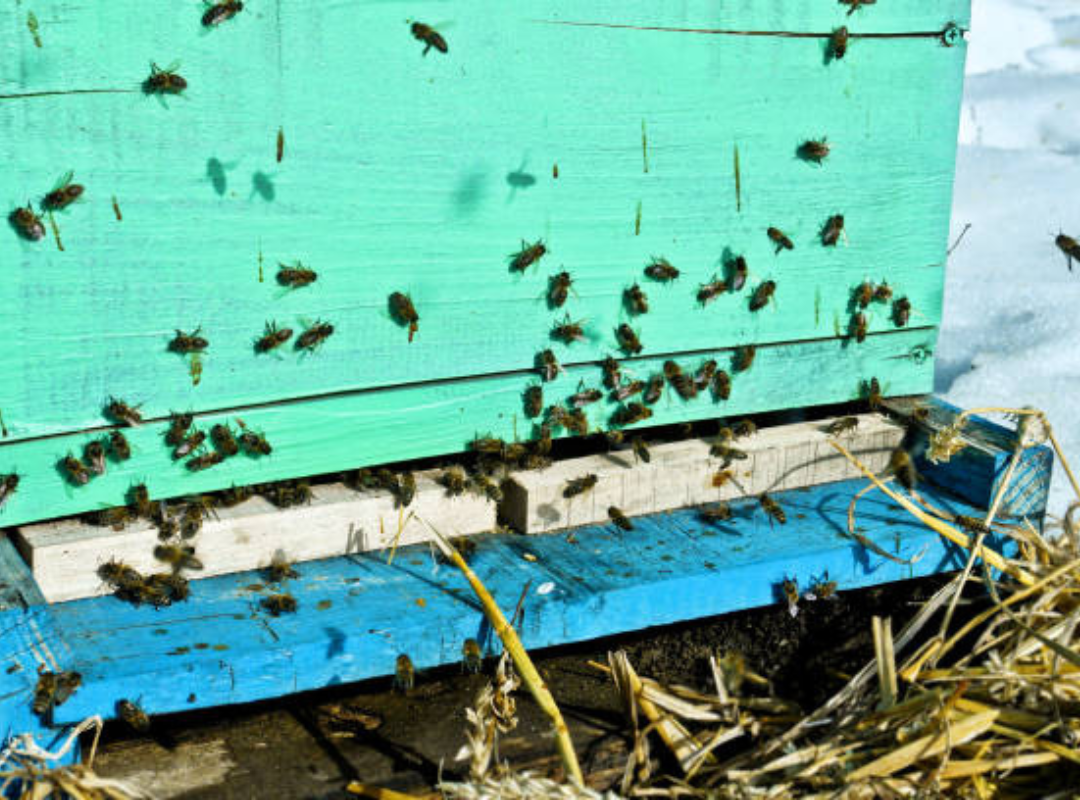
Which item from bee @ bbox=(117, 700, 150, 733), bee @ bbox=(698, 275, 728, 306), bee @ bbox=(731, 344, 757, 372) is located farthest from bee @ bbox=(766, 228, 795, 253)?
bee @ bbox=(117, 700, 150, 733)

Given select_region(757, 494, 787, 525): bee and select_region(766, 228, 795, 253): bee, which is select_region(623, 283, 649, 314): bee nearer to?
select_region(766, 228, 795, 253): bee

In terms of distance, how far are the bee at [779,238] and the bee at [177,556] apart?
5.17 ft

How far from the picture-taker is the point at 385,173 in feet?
8.57

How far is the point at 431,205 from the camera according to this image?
Answer: 2676 millimetres

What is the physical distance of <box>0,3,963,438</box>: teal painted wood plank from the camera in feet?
7.70

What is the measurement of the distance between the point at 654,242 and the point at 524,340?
40cm

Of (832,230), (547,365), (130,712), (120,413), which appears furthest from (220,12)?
(832,230)

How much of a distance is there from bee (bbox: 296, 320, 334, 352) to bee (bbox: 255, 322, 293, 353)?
0.10 ft

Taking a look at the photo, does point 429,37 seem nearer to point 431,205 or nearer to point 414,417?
point 431,205

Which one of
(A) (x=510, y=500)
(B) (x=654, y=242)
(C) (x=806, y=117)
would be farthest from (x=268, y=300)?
(C) (x=806, y=117)

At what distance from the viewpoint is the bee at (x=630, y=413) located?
3.09m

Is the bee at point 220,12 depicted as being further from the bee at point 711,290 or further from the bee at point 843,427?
the bee at point 843,427

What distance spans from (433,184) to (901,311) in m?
1.39

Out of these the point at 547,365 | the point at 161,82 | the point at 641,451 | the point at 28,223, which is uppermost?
the point at 161,82
